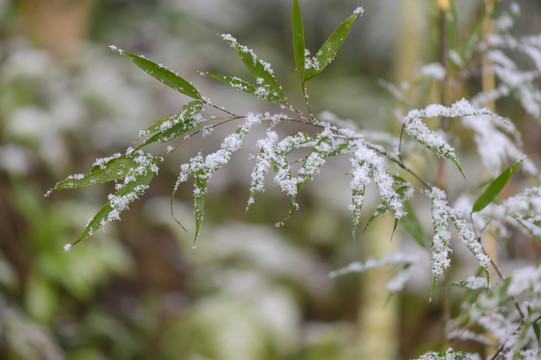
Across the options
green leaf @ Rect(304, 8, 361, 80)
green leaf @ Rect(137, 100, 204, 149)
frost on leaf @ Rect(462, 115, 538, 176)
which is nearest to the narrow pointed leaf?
green leaf @ Rect(137, 100, 204, 149)

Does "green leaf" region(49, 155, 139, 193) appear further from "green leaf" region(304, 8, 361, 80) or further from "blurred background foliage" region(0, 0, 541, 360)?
"blurred background foliage" region(0, 0, 541, 360)

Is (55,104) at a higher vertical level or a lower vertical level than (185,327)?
higher

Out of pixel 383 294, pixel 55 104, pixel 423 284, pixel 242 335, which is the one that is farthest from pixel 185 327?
pixel 55 104

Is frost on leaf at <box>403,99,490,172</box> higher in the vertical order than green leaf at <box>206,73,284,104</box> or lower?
lower

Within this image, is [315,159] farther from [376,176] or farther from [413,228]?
[413,228]

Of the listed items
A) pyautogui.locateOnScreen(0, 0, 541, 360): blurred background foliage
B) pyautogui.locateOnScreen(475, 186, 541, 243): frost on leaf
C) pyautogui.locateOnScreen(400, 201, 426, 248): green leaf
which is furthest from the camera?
pyautogui.locateOnScreen(0, 0, 541, 360): blurred background foliage

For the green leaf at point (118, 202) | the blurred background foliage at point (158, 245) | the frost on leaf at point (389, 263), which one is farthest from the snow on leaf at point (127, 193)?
the blurred background foliage at point (158, 245)

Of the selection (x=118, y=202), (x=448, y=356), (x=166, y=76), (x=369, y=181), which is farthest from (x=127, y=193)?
(x=448, y=356)

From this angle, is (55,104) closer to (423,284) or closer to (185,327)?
(185,327)
